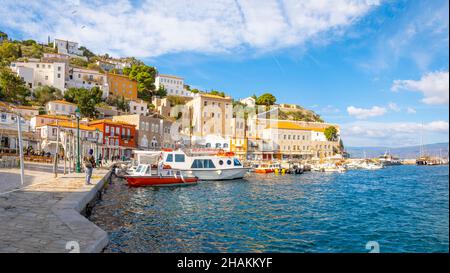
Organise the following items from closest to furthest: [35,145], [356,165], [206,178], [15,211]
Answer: [15,211] < [206,178] < [35,145] < [356,165]

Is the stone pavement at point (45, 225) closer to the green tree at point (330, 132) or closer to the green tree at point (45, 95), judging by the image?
the green tree at point (45, 95)

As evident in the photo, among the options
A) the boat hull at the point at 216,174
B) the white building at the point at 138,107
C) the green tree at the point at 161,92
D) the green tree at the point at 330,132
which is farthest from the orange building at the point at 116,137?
the green tree at the point at 330,132

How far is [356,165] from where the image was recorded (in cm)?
6944

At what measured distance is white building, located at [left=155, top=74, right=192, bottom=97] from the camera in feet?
318

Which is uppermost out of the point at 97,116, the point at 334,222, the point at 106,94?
the point at 106,94

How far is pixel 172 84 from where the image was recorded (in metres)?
98.8

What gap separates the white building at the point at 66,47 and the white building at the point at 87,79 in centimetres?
3046

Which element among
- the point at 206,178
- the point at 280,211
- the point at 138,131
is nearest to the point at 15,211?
the point at 280,211

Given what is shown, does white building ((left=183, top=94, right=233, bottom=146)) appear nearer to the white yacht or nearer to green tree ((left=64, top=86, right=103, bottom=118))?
green tree ((left=64, top=86, right=103, bottom=118))

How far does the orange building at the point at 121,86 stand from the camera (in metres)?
77.4

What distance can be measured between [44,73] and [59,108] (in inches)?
656

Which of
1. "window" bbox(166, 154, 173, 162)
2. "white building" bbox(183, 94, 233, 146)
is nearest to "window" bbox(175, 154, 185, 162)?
"window" bbox(166, 154, 173, 162)

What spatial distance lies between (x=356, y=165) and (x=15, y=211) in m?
69.8
